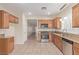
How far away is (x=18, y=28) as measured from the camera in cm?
946

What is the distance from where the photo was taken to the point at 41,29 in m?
12.0

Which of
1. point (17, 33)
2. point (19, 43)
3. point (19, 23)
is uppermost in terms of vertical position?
point (19, 23)

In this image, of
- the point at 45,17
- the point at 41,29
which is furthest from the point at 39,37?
the point at 45,17

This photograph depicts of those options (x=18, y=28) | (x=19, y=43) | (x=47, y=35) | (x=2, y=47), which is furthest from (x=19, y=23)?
(x=2, y=47)

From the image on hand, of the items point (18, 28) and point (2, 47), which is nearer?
point (2, 47)

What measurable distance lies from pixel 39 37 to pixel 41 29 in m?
→ 0.77
